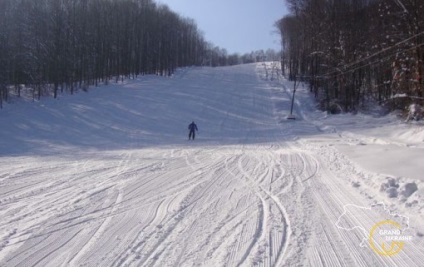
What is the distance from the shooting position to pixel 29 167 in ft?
53.0

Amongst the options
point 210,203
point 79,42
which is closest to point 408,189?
point 210,203

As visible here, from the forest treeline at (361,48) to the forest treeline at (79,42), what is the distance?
90.8 ft

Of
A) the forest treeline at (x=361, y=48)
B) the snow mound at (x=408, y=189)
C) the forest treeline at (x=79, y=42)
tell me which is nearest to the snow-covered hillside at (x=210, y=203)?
the snow mound at (x=408, y=189)

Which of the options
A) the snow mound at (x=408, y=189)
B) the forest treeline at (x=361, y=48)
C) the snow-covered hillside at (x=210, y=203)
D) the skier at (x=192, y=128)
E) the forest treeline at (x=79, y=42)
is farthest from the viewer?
the forest treeline at (x=79, y=42)

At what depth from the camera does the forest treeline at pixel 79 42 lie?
46125mm

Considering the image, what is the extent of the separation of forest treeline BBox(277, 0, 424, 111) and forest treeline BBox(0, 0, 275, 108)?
27.7m

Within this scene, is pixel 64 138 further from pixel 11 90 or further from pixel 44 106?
pixel 11 90

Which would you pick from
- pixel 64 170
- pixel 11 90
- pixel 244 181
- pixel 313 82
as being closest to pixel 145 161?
pixel 64 170

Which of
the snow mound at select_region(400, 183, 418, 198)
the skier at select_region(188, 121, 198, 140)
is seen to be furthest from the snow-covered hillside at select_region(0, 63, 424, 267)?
the skier at select_region(188, 121, 198, 140)

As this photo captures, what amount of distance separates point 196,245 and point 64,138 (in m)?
25.1

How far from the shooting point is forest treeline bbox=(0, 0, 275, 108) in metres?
46.1

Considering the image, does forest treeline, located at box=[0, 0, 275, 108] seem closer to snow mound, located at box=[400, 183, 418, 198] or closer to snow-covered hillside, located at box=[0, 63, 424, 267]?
snow-covered hillside, located at box=[0, 63, 424, 267]

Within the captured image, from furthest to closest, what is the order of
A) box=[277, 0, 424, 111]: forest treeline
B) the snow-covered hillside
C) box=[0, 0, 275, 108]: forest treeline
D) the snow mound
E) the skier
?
box=[0, 0, 275, 108]: forest treeline, the skier, box=[277, 0, 424, 111]: forest treeline, the snow mound, the snow-covered hillside

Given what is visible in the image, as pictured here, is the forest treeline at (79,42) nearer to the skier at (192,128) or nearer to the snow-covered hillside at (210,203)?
the skier at (192,128)
